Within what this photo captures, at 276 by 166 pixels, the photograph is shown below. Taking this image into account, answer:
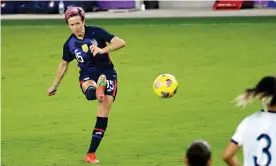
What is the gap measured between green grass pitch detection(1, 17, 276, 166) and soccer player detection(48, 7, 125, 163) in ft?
1.74

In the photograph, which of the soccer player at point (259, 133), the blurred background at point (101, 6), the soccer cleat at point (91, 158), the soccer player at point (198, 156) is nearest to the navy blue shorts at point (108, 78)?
the soccer cleat at point (91, 158)

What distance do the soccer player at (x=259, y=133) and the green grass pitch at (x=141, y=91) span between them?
4413 millimetres

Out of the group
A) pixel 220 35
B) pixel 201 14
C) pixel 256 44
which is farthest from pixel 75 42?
pixel 201 14

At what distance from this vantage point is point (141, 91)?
16391 mm

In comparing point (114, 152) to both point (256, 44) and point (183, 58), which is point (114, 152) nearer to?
point (183, 58)

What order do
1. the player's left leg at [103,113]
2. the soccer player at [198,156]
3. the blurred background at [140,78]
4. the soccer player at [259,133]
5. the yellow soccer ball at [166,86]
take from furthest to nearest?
the yellow soccer ball at [166,86] < the blurred background at [140,78] < the player's left leg at [103,113] < the soccer player at [259,133] < the soccer player at [198,156]

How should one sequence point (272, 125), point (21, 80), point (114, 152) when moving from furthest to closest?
point (21, 80) → point (114, 152) → point (272, 125)

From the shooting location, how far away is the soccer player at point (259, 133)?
6281 mm

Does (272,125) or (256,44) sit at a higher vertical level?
(272,125)

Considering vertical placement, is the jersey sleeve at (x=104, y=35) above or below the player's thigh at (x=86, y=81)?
above

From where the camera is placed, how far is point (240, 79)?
56.1ft

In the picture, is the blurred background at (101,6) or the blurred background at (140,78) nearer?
the blurred background at (140,78)

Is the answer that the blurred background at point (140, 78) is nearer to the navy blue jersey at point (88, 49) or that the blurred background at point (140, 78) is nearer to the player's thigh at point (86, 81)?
the player's thigh at point (86, 81)

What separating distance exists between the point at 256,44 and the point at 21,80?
646 centimetres
